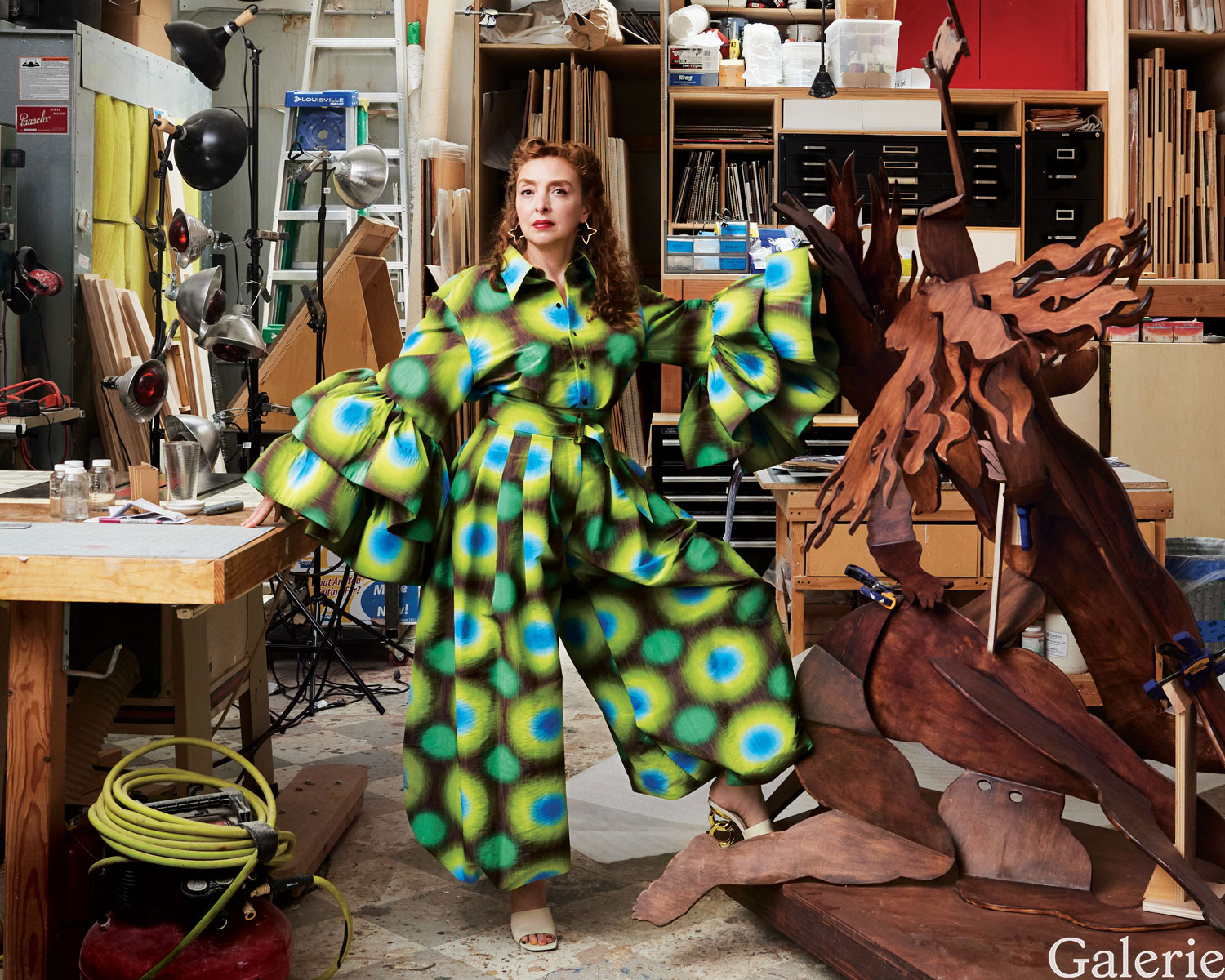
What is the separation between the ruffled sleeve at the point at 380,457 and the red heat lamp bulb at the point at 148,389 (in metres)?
0.34

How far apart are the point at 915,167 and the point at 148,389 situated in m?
3.67

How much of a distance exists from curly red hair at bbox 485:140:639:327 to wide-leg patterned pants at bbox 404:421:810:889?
266 mm

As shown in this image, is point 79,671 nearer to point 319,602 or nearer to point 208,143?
point 208,143

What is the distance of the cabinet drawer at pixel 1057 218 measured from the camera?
515cm

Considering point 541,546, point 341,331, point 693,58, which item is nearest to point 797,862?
point 541,546

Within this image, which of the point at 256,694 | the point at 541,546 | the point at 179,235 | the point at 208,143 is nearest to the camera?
the point at 541,546

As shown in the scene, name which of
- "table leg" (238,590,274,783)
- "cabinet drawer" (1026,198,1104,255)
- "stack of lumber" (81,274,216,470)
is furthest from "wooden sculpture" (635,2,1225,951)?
"stack of lumber" (81,274,216,470)

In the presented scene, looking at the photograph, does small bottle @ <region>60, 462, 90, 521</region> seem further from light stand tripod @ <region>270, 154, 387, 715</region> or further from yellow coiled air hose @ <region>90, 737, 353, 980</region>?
light stand tripod @ <region>270, 154, 387, 715</region>

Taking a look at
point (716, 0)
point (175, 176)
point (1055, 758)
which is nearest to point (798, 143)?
point (716, 0)

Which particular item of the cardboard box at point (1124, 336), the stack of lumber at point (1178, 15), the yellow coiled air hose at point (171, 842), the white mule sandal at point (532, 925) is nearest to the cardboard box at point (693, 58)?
the stack of lumber at point (1178, 15)

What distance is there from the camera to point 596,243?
232cm

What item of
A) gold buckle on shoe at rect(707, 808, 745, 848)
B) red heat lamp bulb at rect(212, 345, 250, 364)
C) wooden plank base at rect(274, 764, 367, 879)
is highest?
red heat lamp bulb at rect(212, 345, 250, 364)

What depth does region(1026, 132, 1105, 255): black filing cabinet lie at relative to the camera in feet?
16.8

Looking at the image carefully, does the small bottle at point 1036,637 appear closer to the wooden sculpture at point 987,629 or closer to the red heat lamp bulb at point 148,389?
the wooden sculpture at point 987,629
